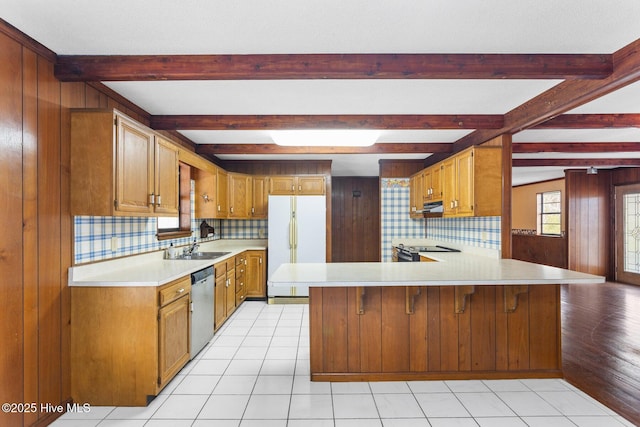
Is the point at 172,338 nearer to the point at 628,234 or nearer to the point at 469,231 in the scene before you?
the point at 469,231

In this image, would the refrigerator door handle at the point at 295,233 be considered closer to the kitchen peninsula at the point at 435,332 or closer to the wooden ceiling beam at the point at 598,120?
the kitchen peninsula at the point at 435,332

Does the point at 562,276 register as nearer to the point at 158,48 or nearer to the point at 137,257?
the point at 158,48

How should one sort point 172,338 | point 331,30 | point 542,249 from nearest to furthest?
point 331,30
point 172,338
point 542,249

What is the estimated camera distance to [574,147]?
438cm

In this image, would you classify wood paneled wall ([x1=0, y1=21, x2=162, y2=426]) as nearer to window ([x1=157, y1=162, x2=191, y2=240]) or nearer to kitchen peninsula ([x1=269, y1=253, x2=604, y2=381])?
window ([x1=157, y1=162, x2=191, y2=240])

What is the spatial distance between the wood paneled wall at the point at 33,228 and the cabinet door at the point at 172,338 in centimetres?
60

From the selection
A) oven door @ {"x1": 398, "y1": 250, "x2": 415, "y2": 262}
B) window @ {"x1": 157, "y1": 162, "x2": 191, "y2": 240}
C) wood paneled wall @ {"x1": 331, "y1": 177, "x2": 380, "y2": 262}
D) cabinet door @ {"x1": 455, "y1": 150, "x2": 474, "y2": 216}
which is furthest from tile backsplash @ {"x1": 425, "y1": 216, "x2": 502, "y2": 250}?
window @ {"x1": 157, "y1": 162, "x2": 191, "y2": 240}

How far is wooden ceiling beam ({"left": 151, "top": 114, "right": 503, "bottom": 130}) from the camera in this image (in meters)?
3.16

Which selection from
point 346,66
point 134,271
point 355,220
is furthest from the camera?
point 355,220

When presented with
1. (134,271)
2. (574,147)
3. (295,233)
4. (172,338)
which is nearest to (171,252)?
(134,271)

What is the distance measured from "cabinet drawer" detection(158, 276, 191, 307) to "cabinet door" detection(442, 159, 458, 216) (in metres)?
3.00

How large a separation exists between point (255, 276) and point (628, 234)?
7.19m

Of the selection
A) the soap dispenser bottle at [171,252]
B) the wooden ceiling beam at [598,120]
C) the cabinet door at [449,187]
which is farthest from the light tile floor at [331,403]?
the wooden ceiling beam at [598,120]

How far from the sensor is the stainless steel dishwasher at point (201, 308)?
2.89 meters
